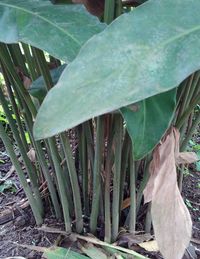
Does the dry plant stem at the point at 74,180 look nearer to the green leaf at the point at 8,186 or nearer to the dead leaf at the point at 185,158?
the dead leaf at the point at 185,158

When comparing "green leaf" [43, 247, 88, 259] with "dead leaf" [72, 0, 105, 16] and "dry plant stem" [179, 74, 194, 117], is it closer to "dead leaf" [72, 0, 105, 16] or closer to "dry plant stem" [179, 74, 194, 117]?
"dry plant stem" [179, 74, 194, 117]

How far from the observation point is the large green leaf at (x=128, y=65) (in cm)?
32

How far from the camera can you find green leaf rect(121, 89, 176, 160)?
19.5 inches

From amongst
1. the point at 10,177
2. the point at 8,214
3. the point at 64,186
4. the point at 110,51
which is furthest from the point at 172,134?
the point at 10,177

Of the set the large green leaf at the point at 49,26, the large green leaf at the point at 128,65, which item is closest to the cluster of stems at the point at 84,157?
the large green leaf at the point at 49,26

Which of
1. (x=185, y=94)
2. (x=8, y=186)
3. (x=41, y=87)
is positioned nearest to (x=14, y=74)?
(x=41, y=87)

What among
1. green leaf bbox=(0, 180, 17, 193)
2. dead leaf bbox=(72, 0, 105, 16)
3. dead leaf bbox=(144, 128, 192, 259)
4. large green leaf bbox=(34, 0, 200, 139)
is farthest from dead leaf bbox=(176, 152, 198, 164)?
green leaf bbox=(0, 180, 17, 193)

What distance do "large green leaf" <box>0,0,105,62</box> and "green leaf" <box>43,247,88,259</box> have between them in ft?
1.50

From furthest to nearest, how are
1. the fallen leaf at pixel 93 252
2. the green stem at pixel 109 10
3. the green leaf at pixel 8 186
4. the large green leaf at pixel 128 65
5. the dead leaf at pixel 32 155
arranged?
the green leaf at pixel 8 186 → the dead leaf at pixel 32 155 → the fallen leaf at pixel 93 252 → the green stem at pixel 109 10 → the large green leaf at pixel 128 65

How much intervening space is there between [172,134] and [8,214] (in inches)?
18.7

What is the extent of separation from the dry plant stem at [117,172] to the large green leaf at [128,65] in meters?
0.32

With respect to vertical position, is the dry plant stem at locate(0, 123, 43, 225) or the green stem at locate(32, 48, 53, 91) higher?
the green stem at locate(32, 48, 53, 91)

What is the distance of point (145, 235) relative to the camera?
0.87m

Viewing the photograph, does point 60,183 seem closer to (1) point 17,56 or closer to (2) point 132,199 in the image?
(2) point 132,199
